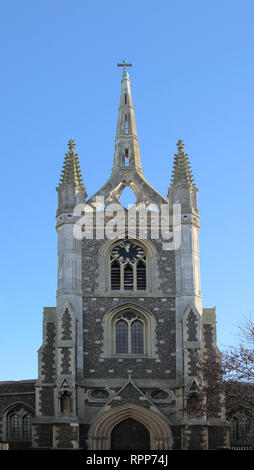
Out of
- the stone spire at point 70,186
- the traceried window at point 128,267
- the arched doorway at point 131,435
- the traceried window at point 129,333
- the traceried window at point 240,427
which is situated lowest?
the arched doorway at point 131,435

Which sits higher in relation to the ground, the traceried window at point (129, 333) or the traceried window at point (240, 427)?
the traceried window at point (129, 333)

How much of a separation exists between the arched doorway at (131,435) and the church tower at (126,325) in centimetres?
5

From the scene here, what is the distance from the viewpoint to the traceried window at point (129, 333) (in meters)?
42.8

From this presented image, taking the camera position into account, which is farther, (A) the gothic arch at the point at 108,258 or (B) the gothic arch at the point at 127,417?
(A) the gothic arch at the point at 108,258

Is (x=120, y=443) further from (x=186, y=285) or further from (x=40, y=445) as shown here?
(x=186, y=285)

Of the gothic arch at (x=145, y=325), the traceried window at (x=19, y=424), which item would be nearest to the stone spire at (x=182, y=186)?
the gothic arch at (x=145, y=325)

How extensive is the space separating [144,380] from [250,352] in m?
9.95

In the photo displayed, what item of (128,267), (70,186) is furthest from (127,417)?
(70,186)

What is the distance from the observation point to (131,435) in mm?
41094

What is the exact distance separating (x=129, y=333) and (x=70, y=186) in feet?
30.5

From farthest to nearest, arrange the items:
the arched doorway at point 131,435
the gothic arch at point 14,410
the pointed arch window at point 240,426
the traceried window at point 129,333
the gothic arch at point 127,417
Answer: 1. the pointed arch window at point 240,426
2. the gothic arch at point 14,410
3. the traceried window at point 129,333
4. the arched doorway at point 131,435
5. the gothic arch at point 127,417

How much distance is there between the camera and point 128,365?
42.1 m

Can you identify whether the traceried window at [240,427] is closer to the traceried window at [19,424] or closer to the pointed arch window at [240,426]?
the pointed arch window at [240,426]
